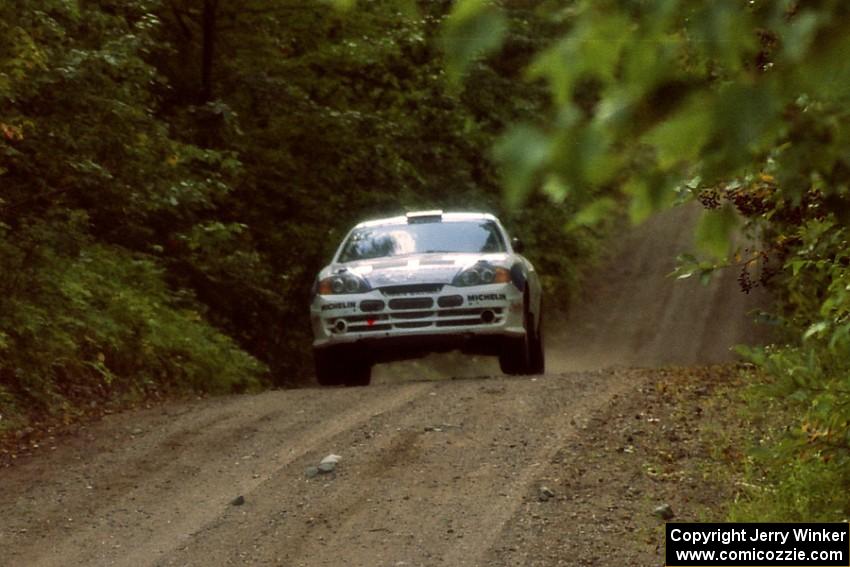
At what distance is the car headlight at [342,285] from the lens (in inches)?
587

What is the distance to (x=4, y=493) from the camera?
9.77 meters

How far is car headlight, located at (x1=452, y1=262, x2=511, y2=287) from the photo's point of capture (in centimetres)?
1493

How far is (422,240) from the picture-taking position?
16.0 metres

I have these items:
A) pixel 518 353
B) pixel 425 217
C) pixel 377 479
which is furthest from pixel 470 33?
pixel 425 217

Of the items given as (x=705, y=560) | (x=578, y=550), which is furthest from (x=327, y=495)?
(x=705, y=560)

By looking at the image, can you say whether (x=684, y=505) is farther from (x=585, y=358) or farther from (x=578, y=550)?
(x=585, y=358)

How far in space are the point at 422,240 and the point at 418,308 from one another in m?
1.29

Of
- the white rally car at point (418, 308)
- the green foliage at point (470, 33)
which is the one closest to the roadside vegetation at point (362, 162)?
the green foliage at point (470, 33)

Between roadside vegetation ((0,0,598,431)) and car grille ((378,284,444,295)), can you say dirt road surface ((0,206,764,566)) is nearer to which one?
car grille ((378,284,444,295))

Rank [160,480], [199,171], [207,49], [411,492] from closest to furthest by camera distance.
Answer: [411,492], [160,480], [199,171], [207,49]

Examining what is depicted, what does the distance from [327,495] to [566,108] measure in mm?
6855

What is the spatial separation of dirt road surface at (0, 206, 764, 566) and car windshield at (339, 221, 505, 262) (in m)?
1.94

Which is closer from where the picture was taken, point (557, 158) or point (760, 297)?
point (557, 158)

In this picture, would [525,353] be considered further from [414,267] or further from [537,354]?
[414,267]
